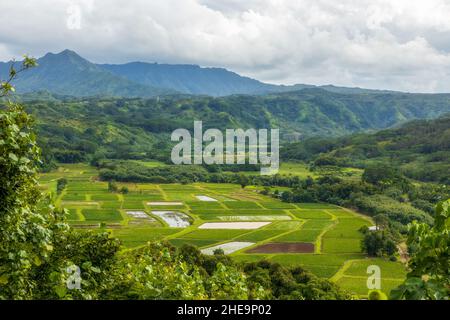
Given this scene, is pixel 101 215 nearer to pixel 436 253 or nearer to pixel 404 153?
pixel 436 253

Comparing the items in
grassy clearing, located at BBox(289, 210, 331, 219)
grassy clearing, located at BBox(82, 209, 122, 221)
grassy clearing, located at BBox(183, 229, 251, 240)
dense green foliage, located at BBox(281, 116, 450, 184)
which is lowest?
grassy clearing, located at BBox(183, 229, 251, 240)

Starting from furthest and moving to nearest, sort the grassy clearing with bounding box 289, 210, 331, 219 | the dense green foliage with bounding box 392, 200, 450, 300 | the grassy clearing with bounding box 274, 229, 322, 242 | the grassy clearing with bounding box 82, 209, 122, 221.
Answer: the grassy clearing with bounding box 289, 210, 331, 219 < the grassy clearing with bounding box 82, 209, 122, 221 < the grassy clearing with bounding box 274, 229, 322, 242 < the dense green foliage with bounding box 392, 200, 450, 300

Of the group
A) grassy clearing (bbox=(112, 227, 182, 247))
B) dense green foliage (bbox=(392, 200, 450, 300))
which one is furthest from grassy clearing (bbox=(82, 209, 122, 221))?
dense green foliage (bbox=(392, 200, 450, 300))

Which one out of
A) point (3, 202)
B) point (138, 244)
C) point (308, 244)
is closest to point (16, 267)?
point (3, 202)

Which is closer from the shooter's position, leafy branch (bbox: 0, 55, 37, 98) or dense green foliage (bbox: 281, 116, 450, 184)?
leafy branch (bbox: 0, 55, 37, 98)

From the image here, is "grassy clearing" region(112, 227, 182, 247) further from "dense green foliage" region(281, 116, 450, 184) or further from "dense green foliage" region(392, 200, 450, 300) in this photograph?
"dense green foliage" region(281, 116, 450, 184)

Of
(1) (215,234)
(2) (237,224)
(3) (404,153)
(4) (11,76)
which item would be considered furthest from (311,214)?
(3) (404,153)

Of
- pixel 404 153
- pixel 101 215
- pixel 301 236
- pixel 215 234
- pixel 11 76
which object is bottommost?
pixel 301 236
